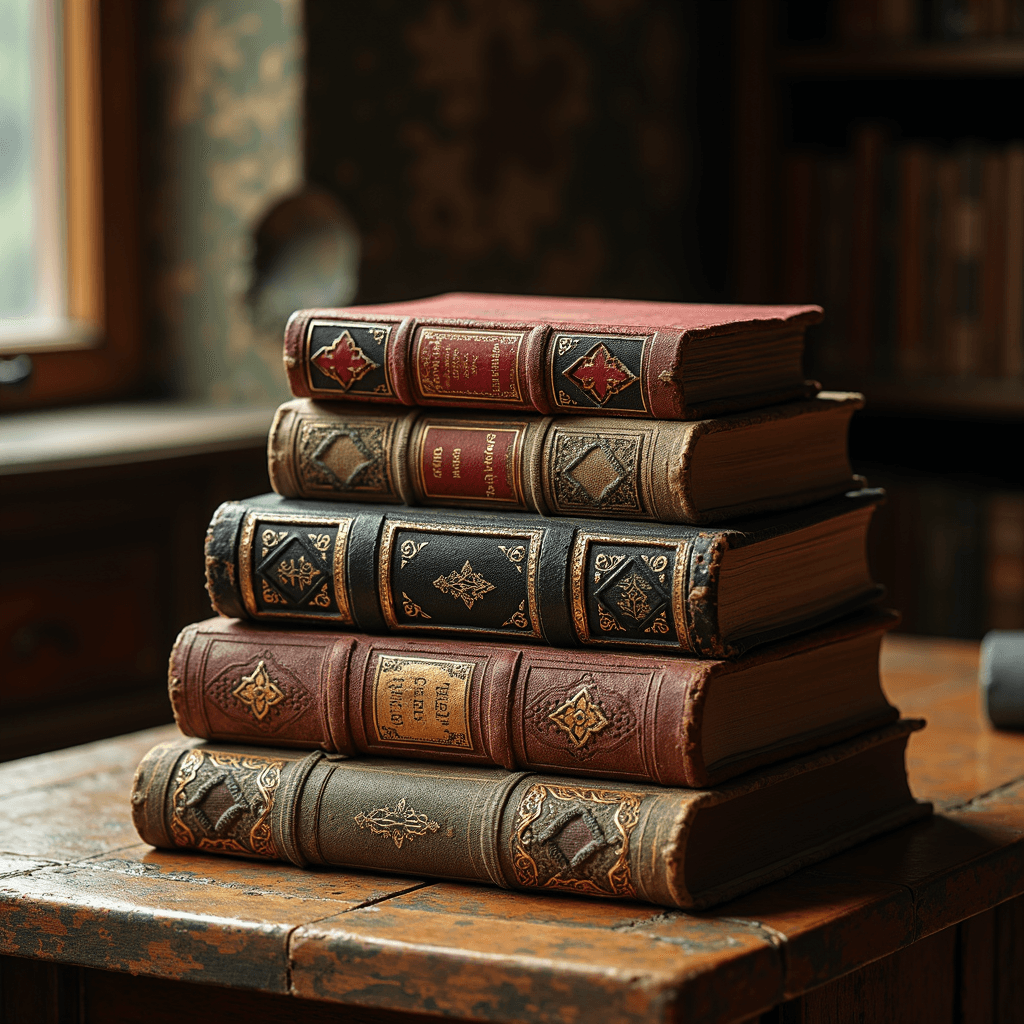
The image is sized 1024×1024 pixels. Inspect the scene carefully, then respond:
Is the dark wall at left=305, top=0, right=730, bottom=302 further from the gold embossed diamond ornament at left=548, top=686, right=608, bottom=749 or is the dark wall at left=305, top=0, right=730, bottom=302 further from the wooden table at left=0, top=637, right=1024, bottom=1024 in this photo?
the gold embossed diamond ornament at left=548, top=686, right=608, bottom=749

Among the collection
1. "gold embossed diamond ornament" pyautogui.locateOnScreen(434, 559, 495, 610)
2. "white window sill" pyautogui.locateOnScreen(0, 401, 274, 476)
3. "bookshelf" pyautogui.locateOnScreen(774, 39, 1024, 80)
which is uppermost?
"bookshelf" pyautogui.locateOnScreen(774, 39, 1024, 80)

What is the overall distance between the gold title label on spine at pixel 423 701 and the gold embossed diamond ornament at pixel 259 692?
65mm

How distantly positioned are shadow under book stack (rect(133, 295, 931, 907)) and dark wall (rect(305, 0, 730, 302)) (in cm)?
152

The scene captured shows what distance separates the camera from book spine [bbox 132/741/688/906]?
0.94 metres

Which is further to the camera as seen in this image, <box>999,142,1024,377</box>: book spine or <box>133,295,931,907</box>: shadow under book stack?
<box>999,142,1024,377</box>: book spine

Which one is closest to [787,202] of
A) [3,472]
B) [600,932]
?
[3,472]

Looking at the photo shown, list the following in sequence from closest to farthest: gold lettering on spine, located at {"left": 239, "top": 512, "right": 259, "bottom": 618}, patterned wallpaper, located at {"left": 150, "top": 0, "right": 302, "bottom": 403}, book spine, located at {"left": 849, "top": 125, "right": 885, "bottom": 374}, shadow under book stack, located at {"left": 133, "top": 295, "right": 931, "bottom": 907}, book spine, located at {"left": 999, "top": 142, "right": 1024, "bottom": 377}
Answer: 1. shadow under book stack, located at {"left": 133, "top": 295, "right": 931, "bottom": 907}
2. gold lettering on spine, located at {"left": 239, "top": 512, "right": 259, "bottom": 618}
3. patterned wallpaper, located at {"left": 150, "top": 0, "right": 302, "bottom": 403}
4. book spine, located at {"left": 999, "top": 142, "right": 1024, "bottom": 377}
5. book spine, located at {"left": 849, "top": 125, "right": 885, "bottom": 374}

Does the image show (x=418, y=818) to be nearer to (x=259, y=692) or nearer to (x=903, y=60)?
(x=259, y=692)

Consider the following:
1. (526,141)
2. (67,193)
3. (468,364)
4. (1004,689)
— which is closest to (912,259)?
(526,141)

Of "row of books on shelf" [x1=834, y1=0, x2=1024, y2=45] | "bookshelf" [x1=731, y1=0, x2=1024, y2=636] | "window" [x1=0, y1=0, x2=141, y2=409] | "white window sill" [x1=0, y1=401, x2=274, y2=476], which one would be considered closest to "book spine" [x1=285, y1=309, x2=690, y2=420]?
"white window sill" [x1=0, y1=401, x2=274, y2=476]

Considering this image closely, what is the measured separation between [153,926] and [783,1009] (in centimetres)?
33

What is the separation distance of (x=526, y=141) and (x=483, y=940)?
7.09ft

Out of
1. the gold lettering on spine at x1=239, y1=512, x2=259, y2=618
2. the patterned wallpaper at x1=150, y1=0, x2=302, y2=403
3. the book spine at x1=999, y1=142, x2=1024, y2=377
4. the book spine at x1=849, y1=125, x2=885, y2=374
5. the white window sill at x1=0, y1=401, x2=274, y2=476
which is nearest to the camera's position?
the gold lettering on spine at x1=239, y1=512, x2=259, y2=618

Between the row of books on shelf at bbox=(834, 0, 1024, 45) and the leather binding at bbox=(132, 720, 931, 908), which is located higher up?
the row of books on shelf at bbox=(834, 0, 1024, 45)
